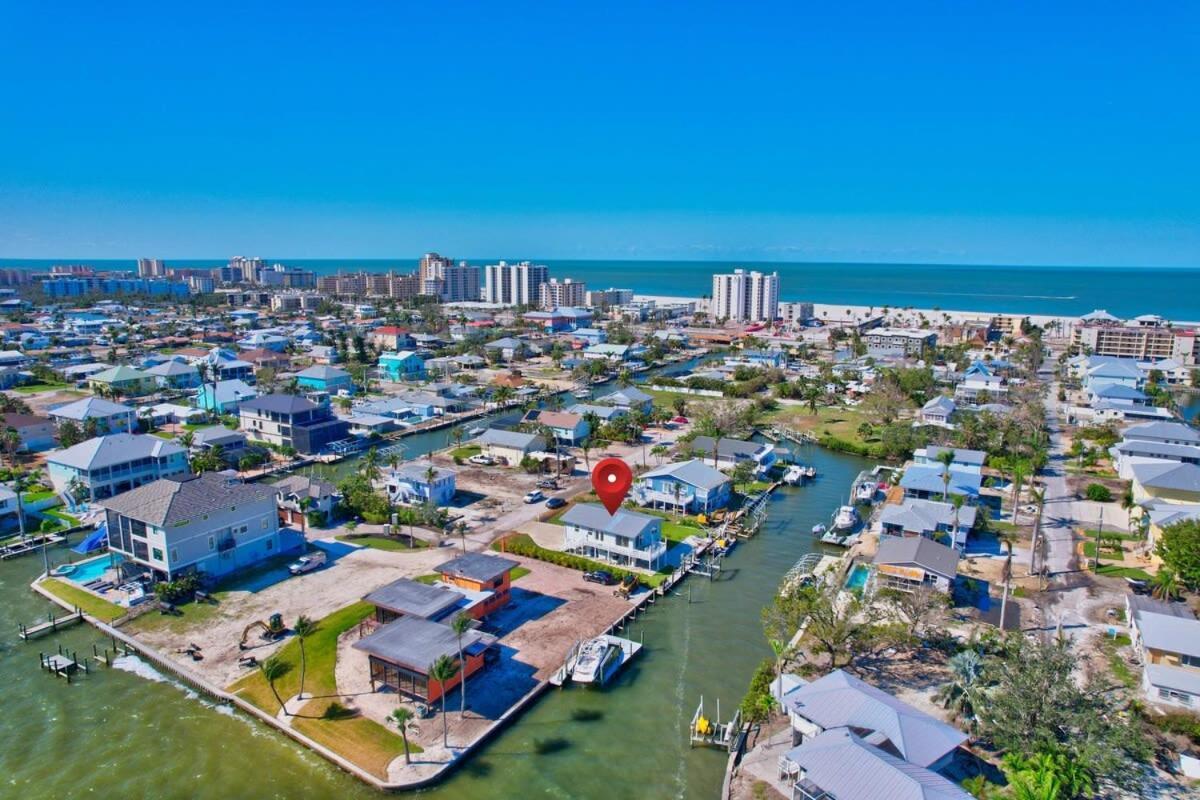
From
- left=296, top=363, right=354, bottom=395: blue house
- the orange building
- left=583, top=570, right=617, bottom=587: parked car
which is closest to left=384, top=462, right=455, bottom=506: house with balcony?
the orange building

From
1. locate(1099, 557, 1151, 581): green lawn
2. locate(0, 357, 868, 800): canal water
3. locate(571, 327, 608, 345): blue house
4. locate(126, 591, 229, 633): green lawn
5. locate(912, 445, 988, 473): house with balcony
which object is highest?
locate(571, 327, 608, 345): blue house

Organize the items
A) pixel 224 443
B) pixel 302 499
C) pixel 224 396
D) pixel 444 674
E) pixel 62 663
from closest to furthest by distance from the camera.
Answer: pixel 444 674 → pixel 62 663 → pixel 302 499 → pixel 224 443 → pixel 224 396

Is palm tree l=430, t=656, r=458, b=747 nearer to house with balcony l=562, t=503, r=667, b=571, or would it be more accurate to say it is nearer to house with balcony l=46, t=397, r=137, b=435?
house with balcony l=562, t=503, r=667, b=571

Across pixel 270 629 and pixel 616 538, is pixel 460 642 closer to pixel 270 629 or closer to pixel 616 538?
pixel 270 629

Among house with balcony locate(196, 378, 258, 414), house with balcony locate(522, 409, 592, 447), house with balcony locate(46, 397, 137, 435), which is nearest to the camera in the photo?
house with balcony locate(46, 397, 137, 435)

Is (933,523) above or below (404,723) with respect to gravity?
above

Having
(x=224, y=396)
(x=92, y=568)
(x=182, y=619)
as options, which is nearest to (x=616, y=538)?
(x=182, y=619)

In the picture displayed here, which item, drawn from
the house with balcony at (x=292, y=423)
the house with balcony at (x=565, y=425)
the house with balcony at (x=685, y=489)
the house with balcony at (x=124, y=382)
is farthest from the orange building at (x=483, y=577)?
the house with balcony at (x=124, y=382)

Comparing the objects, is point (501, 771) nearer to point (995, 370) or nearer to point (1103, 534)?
point (1103, 534)

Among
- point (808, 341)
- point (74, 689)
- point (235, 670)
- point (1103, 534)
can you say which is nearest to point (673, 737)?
point (235, 670)
